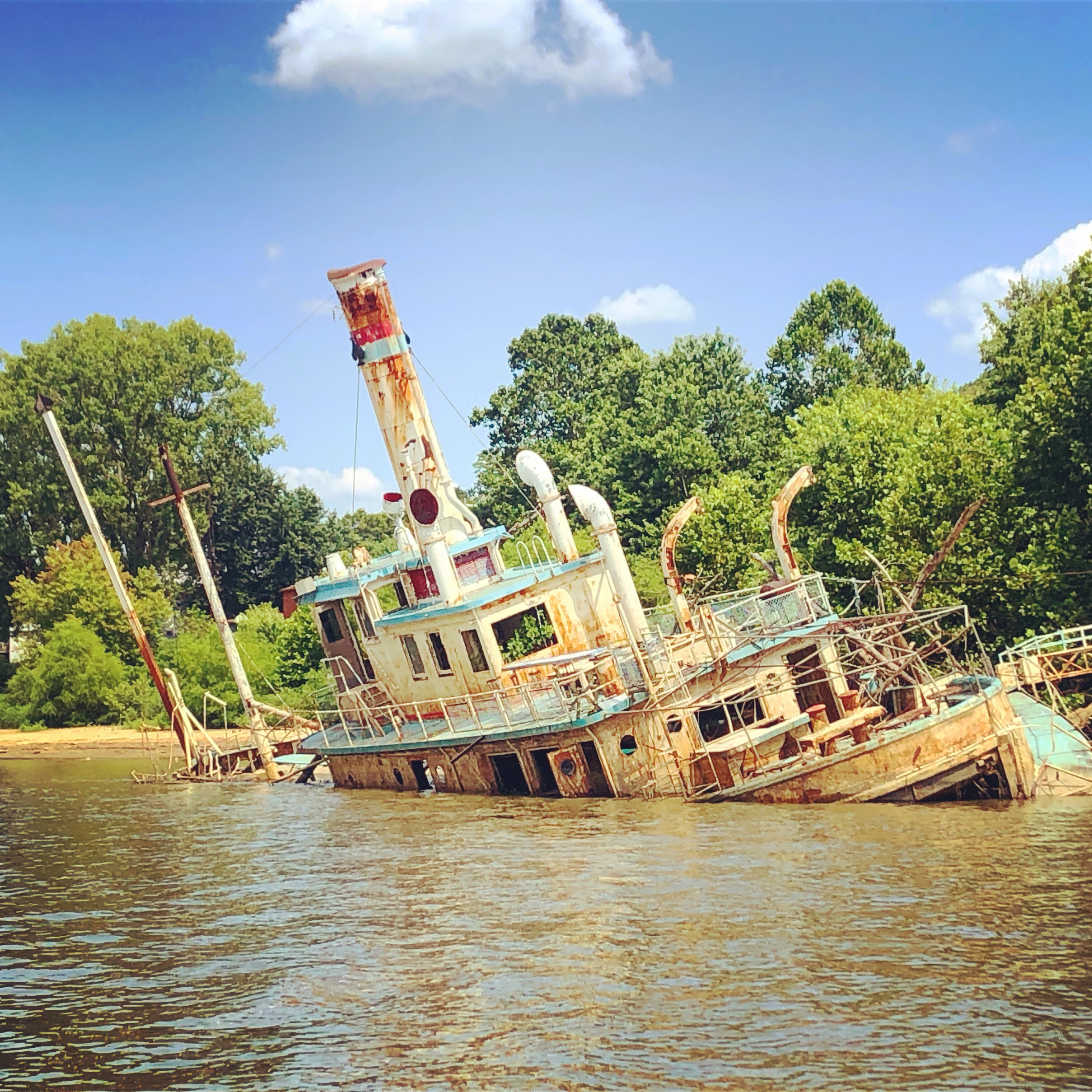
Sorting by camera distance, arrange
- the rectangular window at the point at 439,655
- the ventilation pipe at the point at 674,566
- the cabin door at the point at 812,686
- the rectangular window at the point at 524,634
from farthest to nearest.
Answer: the rectangular window at the point at 439,655, the rectangular window at the point at 524,634, the ventilation pipe at the point at 674,566, the cabin door at the point at 812,686

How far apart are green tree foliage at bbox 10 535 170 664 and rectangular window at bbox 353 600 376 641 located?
3115 cm

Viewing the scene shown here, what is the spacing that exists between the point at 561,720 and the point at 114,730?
35356 mm

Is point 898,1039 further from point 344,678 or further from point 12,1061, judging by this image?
point 344,678

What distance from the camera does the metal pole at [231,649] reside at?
38969mm

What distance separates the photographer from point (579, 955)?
1577 cm

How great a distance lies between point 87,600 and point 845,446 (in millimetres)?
37891

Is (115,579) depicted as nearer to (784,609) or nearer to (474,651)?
(474,651)

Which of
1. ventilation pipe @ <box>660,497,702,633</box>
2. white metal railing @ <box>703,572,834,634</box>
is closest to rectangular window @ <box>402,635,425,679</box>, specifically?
ventilation pipe @ <box>660,497,702,633</box>

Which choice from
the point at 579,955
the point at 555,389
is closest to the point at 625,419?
the point at 555,389

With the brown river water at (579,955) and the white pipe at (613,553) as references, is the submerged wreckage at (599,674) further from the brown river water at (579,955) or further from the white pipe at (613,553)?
the brown river water at (579,955)

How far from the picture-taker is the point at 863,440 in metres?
38.7

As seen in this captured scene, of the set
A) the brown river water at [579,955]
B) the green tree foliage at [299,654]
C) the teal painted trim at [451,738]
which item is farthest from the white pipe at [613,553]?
the green tree foliage at [299,654]

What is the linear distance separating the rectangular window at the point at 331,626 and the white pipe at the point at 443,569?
5510 mm

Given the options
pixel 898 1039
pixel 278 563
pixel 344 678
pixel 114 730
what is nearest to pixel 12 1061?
pixel 898 1039
